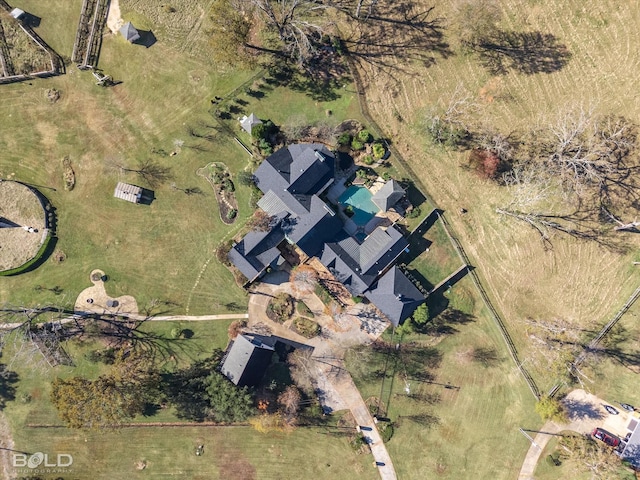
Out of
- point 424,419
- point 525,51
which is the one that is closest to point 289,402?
point 424,419

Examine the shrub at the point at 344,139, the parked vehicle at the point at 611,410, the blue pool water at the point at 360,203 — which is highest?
the shrub at the point at 344,139

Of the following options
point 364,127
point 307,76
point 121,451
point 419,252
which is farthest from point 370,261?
point 121,451

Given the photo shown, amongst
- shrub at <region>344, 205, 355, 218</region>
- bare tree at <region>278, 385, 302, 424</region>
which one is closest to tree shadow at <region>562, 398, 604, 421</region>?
bare tree at <region>278, 385, 302, 424</region>

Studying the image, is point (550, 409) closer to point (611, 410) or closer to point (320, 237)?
point (611, 410)

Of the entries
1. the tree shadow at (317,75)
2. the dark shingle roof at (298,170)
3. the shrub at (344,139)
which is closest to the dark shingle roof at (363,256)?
the dark shingle roof at (298,170)

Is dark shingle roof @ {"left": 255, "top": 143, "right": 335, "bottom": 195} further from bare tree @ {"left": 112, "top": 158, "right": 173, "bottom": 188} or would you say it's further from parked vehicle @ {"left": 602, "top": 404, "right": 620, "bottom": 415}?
parked vehicle @ {"left": 602, "top": 404, "right": 620, "bottom": 415}

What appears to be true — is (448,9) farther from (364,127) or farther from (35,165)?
(35,165)

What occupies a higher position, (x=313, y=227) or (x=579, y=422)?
(x=313, y=227)

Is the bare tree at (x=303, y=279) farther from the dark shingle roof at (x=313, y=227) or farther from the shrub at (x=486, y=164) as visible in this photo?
the shrub at (x=486, y=164)
